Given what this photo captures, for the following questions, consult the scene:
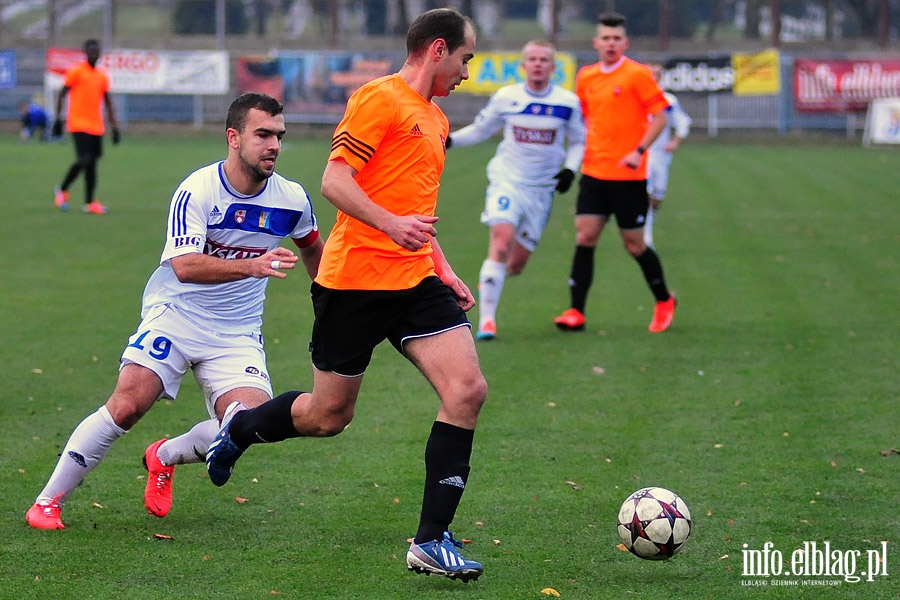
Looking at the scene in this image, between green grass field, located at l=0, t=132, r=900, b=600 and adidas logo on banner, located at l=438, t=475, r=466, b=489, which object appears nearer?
adidas logo on banner, located at l=438, t=475, r=466, b=489

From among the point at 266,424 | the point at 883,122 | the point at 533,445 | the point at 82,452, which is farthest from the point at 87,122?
the point at 883,122

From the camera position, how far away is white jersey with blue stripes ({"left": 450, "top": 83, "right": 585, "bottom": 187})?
1009 cm

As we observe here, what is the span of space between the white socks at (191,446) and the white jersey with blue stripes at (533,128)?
5.02m

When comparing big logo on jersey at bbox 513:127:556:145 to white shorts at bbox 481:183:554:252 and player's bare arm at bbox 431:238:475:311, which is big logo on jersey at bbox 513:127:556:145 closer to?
white shorts at bbox 481:183:554:252

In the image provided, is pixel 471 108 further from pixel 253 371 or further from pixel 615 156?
pixel 253 371

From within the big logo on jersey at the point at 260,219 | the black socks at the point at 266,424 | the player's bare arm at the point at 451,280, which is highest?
the big logo on jersey at the point at 260,219

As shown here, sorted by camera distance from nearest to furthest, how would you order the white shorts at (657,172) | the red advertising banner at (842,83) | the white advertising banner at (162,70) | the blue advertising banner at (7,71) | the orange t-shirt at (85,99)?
the white shorts at (657,172) < the orange t-shirt at (85,99) < the red advertising banner at (842,83) < the white advertising banner at (162,70) < the blue advertising banner at (7,71)

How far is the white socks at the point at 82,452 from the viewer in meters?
5.29

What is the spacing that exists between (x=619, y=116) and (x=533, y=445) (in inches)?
162

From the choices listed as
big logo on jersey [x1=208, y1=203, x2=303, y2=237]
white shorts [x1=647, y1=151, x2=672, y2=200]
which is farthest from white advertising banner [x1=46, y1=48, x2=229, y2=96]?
big logo on jersey [x1=208, y1=203, x2=303, y2=237]

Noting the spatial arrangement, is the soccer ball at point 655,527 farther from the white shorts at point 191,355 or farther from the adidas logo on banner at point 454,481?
the white shorts at point 191,355

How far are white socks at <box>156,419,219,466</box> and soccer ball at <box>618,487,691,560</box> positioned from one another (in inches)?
71.6

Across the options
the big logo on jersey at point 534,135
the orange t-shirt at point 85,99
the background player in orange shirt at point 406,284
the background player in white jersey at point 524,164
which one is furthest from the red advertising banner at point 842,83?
the background player in orange shirt at point 406,284

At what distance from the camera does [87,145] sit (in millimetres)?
17594
